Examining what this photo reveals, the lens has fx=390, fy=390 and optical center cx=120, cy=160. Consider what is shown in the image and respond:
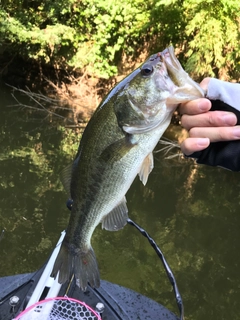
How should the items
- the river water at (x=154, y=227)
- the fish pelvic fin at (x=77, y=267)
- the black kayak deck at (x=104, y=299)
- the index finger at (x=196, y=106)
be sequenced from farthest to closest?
the river water at (x=154, y=227) → the black kayak deck at (x=104, y=299) → the fish pelvic fin at (x=77, y=267) → the index finger at (x=196, y=106)

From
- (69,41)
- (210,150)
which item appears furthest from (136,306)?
(69,41)

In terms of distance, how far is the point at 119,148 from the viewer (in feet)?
5.04

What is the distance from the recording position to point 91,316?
1.98 m

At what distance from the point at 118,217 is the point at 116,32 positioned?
12712 mm

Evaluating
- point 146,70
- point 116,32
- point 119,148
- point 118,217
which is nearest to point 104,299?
point 118,217

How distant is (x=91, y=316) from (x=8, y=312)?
63 centimetres

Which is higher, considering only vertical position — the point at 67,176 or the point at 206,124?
the point at 206,124

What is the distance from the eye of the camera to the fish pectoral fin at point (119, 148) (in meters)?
1.53

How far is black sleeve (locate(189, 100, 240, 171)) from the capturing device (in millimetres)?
1586

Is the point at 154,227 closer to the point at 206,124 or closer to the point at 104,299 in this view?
the point at 104,299

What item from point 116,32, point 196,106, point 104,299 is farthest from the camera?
point 116,32

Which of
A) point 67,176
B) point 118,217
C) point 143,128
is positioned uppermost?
point 143,128

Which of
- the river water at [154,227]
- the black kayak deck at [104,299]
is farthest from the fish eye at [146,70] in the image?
the river water at [154,227]

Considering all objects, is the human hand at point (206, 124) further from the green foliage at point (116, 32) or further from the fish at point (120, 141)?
the green foliage at point (116, 32)
